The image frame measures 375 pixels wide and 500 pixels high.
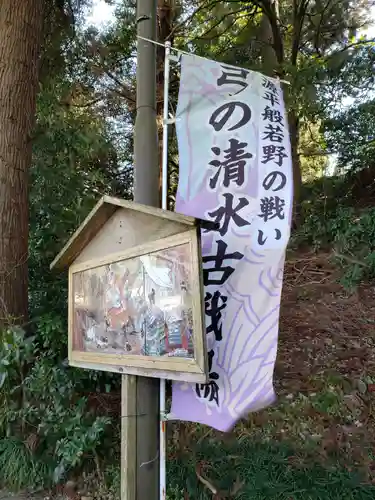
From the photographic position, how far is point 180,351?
240 cm

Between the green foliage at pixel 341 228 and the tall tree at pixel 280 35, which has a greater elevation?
the tall tree at pixel 280 35

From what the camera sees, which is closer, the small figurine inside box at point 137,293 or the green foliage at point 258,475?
the small figurine inside box at point 137,293

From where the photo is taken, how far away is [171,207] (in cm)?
697

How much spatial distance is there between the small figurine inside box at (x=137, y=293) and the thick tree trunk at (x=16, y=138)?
1613 millimetres

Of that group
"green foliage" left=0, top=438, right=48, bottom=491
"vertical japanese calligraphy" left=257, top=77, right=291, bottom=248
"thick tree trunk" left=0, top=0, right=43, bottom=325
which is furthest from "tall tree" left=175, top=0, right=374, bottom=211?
"green foliage" left=0, top=438, right=48, bottom=491

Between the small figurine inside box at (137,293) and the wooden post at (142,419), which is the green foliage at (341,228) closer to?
the wooden post at (142,419)

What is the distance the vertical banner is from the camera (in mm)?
2504

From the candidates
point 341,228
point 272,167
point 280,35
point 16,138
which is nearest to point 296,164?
point 341,228

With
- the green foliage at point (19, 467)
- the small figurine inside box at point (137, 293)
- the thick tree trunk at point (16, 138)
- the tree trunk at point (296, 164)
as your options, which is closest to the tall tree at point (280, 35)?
the tree trunk at point (296, 164)

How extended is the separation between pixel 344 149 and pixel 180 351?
7.88 metres

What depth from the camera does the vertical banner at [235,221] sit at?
2.50 meters

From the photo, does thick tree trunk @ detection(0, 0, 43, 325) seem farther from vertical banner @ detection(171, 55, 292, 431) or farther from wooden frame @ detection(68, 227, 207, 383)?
vertical banner @ detection(171, 55, 292, 431)

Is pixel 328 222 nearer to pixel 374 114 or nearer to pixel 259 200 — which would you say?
pixel 374 114

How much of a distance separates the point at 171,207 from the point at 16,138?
2.74 meters
